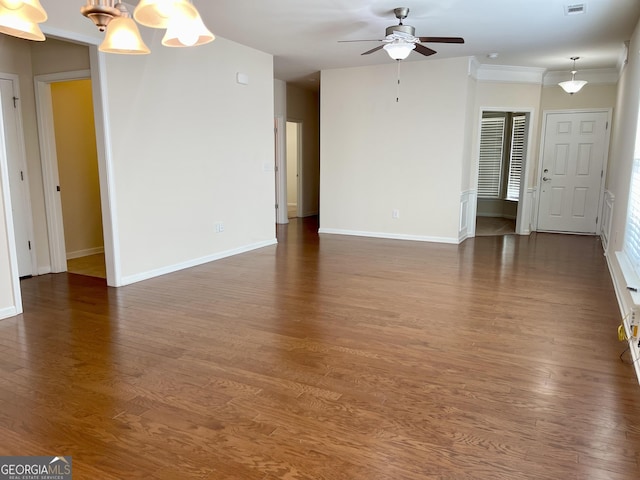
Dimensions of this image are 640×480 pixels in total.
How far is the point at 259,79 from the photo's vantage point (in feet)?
20.8

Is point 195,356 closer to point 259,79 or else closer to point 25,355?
point 25,355

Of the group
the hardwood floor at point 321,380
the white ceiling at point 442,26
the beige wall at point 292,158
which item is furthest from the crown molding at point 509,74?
the beige wall at point 292,158

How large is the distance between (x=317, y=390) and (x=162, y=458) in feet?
2.92


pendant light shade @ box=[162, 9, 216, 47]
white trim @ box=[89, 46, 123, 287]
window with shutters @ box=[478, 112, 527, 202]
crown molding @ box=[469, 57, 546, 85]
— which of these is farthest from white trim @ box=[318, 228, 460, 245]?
pendant light shade @ box=[162, 9, 216, 47]

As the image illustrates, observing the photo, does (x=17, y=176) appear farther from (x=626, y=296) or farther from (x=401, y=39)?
(x=626, y=296)

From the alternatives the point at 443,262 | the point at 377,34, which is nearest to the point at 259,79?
the point at 377,34

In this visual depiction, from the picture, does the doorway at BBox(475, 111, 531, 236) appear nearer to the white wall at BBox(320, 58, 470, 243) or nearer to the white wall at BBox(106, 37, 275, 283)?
the white wall at BBox(320, 58, 470, 243)

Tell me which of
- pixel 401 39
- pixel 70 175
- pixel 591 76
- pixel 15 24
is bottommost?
pixel 70 175

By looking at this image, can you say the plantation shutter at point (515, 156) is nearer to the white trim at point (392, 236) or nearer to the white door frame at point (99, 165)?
the white trim at point (392, 236)

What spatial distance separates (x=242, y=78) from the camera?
5.98m

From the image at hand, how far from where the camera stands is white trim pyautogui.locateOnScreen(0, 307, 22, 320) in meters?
3.64

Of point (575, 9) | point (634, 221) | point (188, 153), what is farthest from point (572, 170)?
point (188, 153)

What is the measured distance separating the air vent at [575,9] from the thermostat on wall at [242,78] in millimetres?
3754

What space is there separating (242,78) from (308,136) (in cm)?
396
